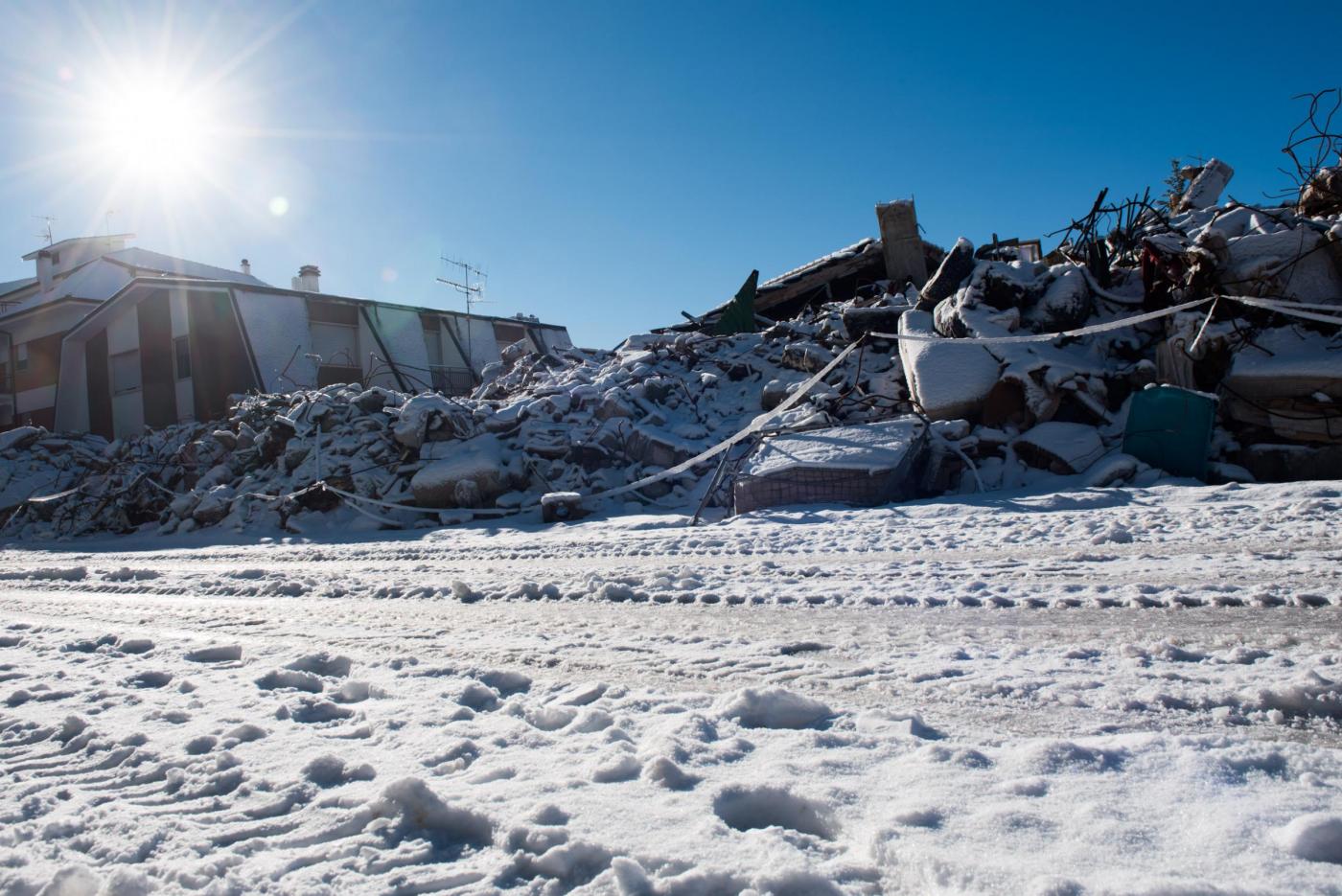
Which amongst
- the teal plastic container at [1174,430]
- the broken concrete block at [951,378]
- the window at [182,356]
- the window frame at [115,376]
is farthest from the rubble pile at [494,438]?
the window frame at [115,376]

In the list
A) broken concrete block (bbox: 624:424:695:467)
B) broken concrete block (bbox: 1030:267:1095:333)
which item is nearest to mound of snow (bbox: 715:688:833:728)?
broken concrete block (bbox: 624:424:695:467)

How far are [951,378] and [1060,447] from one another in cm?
134

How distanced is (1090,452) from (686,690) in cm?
633

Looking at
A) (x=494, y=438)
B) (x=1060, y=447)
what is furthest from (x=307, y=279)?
(x=1060, y=447)

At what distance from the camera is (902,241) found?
14.7 meters

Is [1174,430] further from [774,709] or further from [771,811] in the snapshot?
[771,811]

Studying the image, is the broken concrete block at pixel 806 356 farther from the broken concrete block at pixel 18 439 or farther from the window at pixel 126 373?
the window at pixel 126 373

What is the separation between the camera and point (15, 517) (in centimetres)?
1502

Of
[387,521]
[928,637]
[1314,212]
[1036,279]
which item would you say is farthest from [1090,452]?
[387,521]

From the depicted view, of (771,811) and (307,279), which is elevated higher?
(307,279)

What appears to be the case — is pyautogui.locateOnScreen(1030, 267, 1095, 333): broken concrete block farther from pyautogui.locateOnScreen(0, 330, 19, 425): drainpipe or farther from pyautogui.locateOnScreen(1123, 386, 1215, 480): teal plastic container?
pyautogui.locateOnScreen(0, 330, 19, 425): drainpipe

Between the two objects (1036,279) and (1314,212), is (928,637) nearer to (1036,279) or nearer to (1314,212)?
(1036,279)

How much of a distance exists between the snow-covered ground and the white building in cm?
1784

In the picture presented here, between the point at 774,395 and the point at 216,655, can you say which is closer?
the point at 216,655
